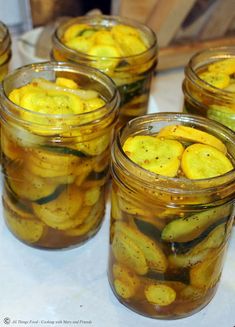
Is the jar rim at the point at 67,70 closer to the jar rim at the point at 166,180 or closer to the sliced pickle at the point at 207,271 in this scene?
the jar rim at the point at 166,180

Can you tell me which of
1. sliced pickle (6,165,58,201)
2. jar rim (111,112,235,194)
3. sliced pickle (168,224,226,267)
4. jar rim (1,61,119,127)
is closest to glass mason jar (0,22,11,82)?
jar rim (1,61,119,127)

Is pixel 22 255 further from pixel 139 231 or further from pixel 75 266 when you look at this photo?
pixel 139 231

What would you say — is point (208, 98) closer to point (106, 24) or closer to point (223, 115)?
point (223, 115)

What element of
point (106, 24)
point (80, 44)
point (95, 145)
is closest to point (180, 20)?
point (106, 24)

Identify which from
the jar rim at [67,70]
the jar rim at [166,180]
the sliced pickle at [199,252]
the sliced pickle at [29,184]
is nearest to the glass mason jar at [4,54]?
the jar rim at [67,70]

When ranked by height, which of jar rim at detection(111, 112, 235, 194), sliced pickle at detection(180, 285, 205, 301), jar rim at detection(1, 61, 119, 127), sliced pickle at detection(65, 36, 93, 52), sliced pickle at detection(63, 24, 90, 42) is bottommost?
sliced pickle at detection(180, 285, 205, 301)

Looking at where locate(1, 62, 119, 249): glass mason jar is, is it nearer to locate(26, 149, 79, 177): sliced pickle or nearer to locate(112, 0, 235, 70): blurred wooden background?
locate(26, 149, 79, 177): sliced pickle

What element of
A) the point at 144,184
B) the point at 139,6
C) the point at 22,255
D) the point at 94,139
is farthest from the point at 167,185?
the point at 139,6
